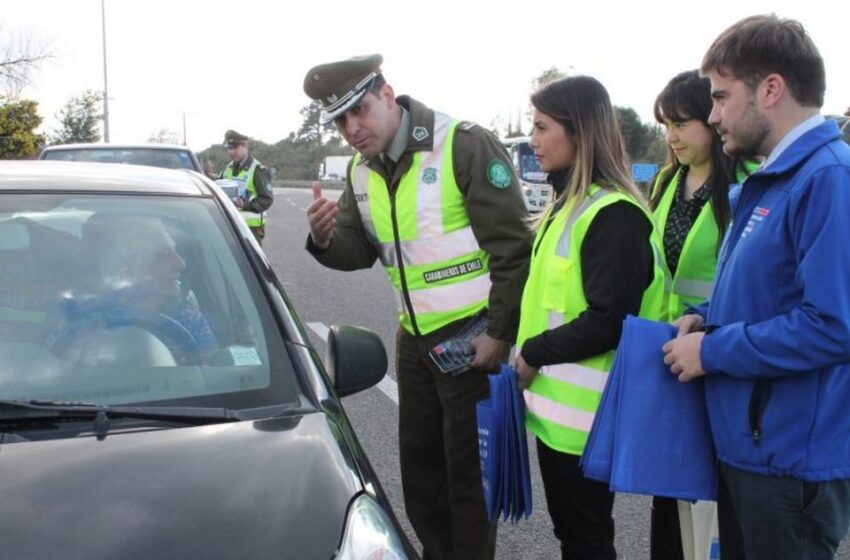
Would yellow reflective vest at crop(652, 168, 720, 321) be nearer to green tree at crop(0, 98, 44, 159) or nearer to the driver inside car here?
the driver inside car

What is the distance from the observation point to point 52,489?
175 cm

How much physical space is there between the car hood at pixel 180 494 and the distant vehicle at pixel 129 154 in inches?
279

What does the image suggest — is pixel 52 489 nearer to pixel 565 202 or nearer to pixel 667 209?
pixel 565 202

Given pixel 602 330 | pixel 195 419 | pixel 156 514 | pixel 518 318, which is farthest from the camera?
pixel 518 318

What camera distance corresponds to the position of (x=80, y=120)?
4219 cm

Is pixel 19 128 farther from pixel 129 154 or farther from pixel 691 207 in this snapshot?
pixel 691 207

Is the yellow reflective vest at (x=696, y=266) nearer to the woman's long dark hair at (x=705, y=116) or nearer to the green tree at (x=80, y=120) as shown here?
the woman's long dark hair at (x=705, y=116)

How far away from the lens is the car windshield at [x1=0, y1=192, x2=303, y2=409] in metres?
2.18

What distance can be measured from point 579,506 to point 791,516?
2.38 feet

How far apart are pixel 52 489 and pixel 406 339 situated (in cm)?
165

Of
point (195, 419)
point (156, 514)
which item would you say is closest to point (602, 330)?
point (195, 419)

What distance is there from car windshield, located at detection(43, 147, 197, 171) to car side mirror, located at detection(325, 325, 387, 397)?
6718 mm

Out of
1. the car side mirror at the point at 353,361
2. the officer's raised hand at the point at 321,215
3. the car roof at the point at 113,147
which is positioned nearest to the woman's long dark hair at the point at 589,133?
the car side mirror at the point at 353,361

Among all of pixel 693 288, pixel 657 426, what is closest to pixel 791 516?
pixel 657 426
